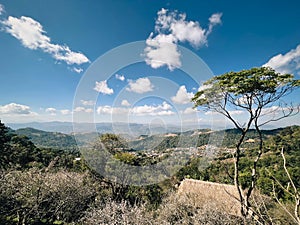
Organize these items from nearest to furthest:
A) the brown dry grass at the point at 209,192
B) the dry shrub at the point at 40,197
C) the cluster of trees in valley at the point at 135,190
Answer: the cluster of trees in valley at the point at 135,190
the dry shrub at the point at 40,197
the brown dry grass at the point at 209,192

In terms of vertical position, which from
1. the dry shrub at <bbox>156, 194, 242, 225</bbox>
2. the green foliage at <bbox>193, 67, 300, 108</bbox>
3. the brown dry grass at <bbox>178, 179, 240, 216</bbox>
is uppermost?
the green foliage at <bbox>193, 67, 300, 108</bbox>

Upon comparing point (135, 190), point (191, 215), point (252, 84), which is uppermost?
point (252, 84)

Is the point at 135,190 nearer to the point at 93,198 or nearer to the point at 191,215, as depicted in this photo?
the point at 93,198

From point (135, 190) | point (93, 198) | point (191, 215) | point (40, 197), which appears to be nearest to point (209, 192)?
A: point (191, 215)

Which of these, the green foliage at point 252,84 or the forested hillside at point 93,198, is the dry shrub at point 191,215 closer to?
the forested hillside at point 93,198

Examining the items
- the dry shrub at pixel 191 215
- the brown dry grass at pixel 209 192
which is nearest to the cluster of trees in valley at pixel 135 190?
the dry shrub at pixel 191 215

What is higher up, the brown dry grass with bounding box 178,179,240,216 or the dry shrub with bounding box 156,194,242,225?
the dry shrub with bounding box 156,194,242,225

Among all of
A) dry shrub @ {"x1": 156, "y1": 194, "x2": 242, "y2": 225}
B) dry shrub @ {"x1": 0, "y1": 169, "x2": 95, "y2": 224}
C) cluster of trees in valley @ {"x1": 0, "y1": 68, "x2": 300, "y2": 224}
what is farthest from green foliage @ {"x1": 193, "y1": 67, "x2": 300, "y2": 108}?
dry shrub @ {"x1": 0, "y1": 169, "x2": 95, "y2": 224}

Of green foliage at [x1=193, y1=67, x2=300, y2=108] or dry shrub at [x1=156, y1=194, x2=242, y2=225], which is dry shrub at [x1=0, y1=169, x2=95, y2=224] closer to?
dry shrub at [x1=156, y1=194, x2=242, y2=225]

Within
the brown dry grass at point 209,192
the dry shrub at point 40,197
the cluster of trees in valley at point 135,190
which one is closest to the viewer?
the cluster of trees in valley at point 135,190

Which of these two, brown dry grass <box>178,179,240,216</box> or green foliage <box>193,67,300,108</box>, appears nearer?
green foliage <box>193,67,300,108</box>

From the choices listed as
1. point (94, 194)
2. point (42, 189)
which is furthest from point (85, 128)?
point (42, 189)

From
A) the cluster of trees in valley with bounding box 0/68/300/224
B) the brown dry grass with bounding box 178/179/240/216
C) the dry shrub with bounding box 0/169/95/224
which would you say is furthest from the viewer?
the brown dry grass with bounding box 178/179/240/216

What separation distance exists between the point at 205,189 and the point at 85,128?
9368mm
